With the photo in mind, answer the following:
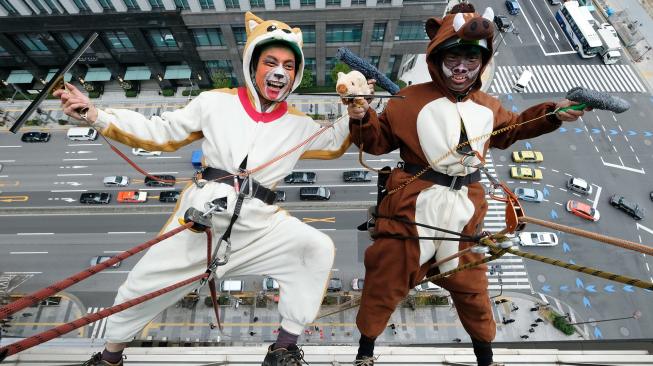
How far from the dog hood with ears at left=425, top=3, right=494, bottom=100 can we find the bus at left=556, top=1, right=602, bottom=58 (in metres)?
36.2

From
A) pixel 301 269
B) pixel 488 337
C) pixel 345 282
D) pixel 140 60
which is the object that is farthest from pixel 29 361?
pixel 140 60

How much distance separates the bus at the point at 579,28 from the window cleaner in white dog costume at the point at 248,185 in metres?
38.7

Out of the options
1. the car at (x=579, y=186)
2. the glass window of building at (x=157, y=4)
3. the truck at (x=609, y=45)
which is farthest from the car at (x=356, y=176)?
the truck at (x=609, y=45)

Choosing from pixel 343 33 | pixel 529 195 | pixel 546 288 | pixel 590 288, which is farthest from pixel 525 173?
pixel 343 33

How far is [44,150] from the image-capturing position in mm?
30391

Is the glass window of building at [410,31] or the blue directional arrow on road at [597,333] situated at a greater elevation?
the glass window of building at [410,31]

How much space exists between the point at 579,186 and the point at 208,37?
30.0 metres

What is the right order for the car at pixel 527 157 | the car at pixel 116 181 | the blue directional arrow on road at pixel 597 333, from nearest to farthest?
the blue directional arrow on road at pixel 597 333 → the car at pixel 116 181 → the car at pixel 527 157

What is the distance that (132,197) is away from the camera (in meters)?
27.7

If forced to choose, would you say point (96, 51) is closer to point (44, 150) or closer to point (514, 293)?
point (44, 150)

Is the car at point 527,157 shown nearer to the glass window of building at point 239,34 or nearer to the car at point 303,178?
the car at point 303,178

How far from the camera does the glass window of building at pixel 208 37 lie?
92.0ft

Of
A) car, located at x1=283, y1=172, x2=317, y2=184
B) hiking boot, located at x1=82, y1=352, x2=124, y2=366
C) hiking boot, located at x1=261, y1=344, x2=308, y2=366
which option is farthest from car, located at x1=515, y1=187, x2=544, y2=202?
hiking boot, located at x1=82, y1=352, x2=124, y2=366

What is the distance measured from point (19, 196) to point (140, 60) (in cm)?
1364
